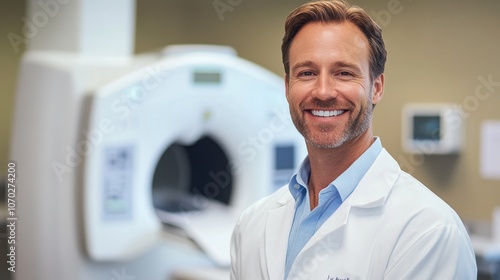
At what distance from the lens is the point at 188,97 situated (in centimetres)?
244

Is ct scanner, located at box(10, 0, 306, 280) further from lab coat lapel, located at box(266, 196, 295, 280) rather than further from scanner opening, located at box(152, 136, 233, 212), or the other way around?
lab coat lapel, located at box(266, 196, 295, 280)

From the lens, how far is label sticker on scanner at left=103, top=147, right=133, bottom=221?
230 centimetres

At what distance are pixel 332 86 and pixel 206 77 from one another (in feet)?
4.81

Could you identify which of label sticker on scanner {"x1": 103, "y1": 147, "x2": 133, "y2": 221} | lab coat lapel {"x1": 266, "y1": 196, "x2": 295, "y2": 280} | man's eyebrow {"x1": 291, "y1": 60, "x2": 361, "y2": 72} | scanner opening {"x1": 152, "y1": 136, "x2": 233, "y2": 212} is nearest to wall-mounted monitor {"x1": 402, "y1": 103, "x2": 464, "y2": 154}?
scanner opening {"x1": 152, "y1": 136, "x2": 233, "y2": 212}

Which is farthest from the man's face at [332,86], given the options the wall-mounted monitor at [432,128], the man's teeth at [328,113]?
the wall-mounted monitor at [432,128]

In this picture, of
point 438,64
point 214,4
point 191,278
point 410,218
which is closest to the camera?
point 410,218

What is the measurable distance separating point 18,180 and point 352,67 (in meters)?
1.70

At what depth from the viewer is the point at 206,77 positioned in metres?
2.46

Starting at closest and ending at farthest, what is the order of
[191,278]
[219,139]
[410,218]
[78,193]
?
1. [410,218]
2. [78,193]
3. [191,278]
4. [219,139]

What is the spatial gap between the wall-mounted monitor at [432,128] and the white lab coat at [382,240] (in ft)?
7.00

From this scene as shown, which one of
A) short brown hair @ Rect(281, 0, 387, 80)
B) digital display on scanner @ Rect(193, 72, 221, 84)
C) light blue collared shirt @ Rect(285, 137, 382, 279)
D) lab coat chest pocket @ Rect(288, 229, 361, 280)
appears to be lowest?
lab coat chest pocket @ Rect(288, 229, 361, 280)

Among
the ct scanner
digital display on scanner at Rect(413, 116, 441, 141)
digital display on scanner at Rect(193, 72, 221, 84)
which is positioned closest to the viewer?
the ct scanner

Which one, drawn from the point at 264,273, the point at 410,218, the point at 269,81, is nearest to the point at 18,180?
the point at 269,81

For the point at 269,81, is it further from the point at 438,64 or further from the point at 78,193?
the point at 438,64
